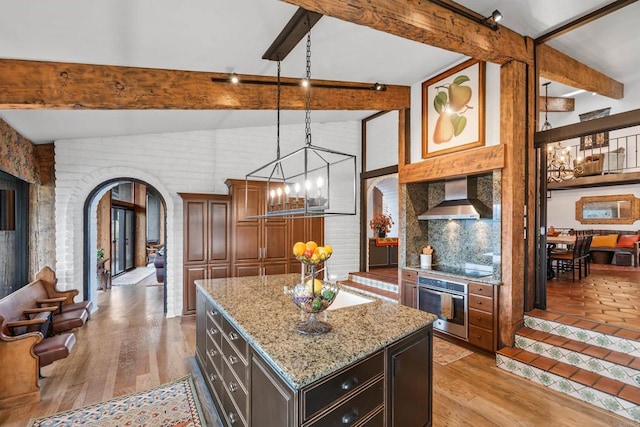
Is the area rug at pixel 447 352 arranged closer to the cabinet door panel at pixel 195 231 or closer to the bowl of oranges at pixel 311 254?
the bowl of oranges at pixel 311 254

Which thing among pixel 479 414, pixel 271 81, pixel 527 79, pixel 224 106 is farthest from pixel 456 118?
pixel 479 414

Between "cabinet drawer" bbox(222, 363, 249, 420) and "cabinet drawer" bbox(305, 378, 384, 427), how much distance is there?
61cm

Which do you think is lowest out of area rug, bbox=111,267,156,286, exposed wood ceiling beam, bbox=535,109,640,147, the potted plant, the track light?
area rug, bbox=111,267,156,286

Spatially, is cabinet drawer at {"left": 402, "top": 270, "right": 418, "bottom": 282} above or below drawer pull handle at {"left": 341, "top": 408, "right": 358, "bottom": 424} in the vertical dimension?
above

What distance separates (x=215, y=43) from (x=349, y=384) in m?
2.68

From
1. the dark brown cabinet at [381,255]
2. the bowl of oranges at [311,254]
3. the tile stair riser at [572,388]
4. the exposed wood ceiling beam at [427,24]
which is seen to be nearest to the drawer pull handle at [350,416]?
the bowl of oranges at [311,254]

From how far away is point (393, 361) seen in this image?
175 centimetres

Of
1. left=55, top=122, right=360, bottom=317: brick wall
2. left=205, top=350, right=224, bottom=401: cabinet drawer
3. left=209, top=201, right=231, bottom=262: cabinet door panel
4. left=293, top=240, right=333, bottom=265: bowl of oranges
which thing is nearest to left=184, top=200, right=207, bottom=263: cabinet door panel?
left=209, top=201, right=231, bottom=262: cabinet door panel

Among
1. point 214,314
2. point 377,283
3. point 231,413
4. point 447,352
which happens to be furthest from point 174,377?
point 377,283

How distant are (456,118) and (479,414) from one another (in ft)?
10.7

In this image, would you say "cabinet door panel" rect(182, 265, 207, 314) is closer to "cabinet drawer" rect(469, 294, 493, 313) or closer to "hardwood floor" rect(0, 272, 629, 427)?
"hardwood floor" rect(0, 272, 629, 427)

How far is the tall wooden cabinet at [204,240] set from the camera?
4.88m

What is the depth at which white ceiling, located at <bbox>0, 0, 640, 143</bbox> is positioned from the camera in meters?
1.95

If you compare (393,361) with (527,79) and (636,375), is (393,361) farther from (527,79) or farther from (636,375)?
(527,79)
